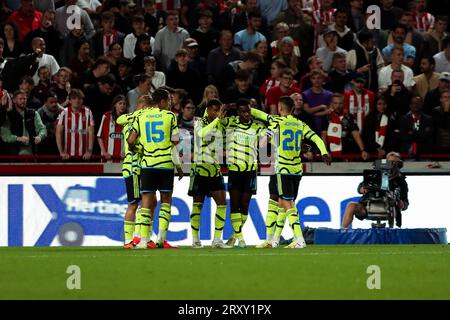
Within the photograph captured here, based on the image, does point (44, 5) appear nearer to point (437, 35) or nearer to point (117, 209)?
point (117, 209)

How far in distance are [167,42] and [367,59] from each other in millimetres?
3653

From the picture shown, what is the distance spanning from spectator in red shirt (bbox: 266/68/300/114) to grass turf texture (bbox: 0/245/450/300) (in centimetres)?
503

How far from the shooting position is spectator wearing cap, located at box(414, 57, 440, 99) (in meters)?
23.1

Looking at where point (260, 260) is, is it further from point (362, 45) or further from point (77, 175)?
point (362, 45)

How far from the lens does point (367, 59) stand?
23438 mm

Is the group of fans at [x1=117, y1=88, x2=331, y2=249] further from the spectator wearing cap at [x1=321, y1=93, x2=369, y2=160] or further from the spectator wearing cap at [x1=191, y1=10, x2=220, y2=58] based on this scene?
the spectator wearing cap at [x1=191, y1=10, x2=220, y2=58]

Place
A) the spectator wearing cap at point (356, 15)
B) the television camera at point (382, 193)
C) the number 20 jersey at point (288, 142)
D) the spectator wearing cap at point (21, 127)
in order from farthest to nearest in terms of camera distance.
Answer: the spectator wearing cap at point (356, 15) → the spectator wearing cap at point (21, 127) → the television camera at point (382, 193) → the number 20 jersey at point (288, 142)

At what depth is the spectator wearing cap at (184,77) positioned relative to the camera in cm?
2231

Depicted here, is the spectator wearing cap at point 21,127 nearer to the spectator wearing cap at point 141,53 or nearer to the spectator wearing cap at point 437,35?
the spectator wearing cap at point 141,53

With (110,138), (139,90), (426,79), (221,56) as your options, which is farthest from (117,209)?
(426,79)

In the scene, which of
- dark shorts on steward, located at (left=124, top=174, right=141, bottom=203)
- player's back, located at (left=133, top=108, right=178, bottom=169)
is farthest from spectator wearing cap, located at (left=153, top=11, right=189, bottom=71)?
player's back, located at (left=133, top=108, right=178, bottom=169)

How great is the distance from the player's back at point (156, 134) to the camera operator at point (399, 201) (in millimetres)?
4102

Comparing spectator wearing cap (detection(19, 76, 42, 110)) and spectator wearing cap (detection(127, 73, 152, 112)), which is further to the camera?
spectator wearing cap (detection(19, 76, 42, 110))

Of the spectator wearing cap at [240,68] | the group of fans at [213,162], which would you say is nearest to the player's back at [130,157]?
the group of fans at [213,162]
